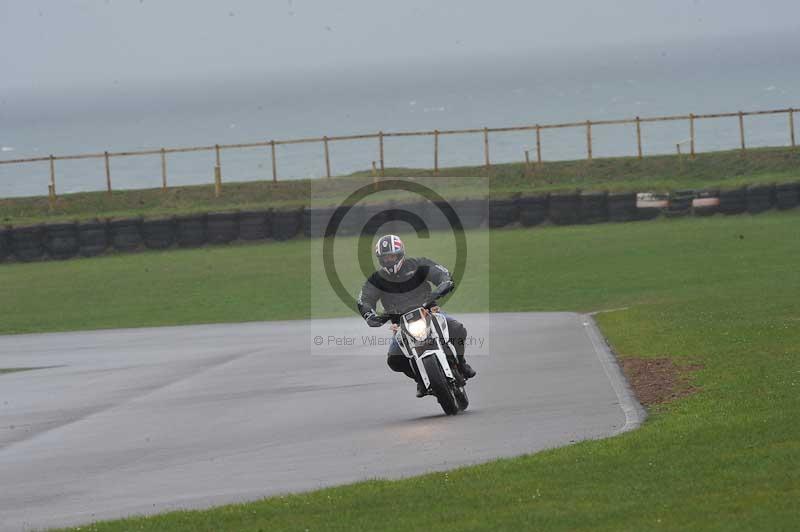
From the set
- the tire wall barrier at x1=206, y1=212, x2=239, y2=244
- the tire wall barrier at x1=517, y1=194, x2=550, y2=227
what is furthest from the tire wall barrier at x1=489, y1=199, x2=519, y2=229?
the tire wall barrier at x1=206, y1=212, x2=239, y2=244

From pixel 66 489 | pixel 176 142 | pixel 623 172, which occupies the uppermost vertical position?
pixel 176 142

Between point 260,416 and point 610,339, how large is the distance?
6.45m

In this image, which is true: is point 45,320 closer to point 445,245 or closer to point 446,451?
point 445,245

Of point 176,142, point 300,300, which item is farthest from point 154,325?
point 176,142

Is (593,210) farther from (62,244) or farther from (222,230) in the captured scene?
(62,244)

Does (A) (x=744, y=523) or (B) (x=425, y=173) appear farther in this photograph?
(B) (x=425, y=173)

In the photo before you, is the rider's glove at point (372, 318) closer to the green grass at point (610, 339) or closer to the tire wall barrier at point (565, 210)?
the green grass at point (610, 339)

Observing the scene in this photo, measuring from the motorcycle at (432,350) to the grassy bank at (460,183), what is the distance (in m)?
33.4

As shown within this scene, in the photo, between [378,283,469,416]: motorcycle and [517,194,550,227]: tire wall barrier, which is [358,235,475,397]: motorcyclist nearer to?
[378,283,469,416]: motorcycle

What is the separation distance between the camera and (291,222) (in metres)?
41.9

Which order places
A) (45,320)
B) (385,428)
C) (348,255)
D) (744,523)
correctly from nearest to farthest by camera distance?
(744,523) < (385,428) < (45,320) < (348,255)

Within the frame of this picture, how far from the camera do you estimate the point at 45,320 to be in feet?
96.6

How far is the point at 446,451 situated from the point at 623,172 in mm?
39705

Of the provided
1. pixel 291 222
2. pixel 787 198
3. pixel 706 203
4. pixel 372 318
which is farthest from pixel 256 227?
pixel 372 318
